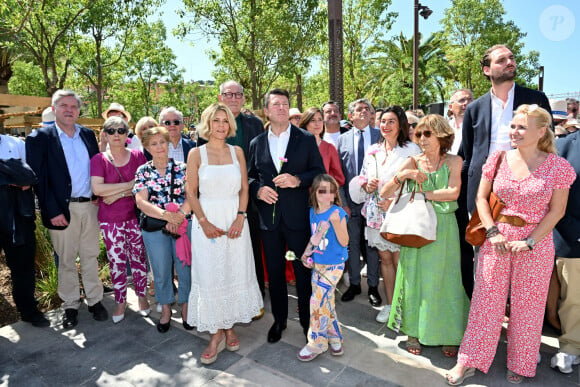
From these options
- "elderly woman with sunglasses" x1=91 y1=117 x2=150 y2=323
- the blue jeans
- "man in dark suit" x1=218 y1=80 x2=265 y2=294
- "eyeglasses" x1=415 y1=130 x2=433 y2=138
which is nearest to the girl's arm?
"eyeglasses" x1=415 y1=130 x2=433 y2=138

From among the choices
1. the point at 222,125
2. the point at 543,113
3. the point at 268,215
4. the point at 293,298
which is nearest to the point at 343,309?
the point at 293,298

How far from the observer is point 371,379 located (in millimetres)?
3084

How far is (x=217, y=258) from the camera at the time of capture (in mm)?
3430

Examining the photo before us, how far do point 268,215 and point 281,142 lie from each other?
0.70m

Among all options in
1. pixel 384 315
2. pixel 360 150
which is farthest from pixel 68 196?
pixel 384 315

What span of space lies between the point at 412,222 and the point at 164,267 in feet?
8.48

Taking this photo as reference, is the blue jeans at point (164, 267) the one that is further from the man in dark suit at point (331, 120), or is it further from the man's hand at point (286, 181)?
the man in dark suit at point (331, 120)

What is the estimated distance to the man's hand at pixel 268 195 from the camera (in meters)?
3.37

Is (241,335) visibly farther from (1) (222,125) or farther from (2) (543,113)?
(2) (543,113)

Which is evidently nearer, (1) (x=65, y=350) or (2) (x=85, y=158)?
(1) (x=65, y=350)

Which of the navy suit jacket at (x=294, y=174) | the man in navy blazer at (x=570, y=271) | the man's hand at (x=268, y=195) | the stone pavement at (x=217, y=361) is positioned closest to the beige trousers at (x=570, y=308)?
the man in navy blazer at (x=570, y=271)

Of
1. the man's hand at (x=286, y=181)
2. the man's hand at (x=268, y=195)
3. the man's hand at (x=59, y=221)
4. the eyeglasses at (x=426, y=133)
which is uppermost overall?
the eyeglasses at (x=426, y=133)

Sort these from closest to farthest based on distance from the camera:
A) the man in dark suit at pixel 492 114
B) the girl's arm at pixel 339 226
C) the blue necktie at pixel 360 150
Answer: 1. the girl's arm at pixel 339 226
2. the man in dark suit at pixel 492 114
3. the blue necktie at pixel 360 150

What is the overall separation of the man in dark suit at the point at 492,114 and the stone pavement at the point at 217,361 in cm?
93
